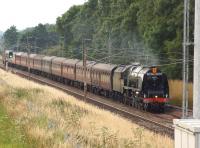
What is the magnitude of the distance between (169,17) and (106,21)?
25639 millimetres

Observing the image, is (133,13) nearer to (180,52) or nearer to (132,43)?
(132,43)

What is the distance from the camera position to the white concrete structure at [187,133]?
6.59 m

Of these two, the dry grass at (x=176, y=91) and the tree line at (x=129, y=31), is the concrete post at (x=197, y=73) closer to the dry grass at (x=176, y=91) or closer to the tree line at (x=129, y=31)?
the tree line at (x=129, y=31)

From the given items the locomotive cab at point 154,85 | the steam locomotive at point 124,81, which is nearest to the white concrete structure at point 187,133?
the steam locomotive at point 124,81

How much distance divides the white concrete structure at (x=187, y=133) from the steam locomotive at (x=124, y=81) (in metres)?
28.2

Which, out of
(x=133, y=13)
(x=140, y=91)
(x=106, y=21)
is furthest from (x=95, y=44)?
(x=140, y=91)

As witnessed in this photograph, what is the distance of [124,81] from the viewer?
4028 cm

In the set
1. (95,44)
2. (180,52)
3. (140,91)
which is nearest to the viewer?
(140,91)

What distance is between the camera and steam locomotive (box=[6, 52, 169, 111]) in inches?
1403

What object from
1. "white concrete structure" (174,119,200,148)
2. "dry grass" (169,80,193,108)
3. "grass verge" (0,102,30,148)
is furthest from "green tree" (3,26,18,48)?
"white concrete structure" (174,119,200,148)

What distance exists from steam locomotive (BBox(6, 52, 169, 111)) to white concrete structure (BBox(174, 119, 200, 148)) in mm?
28174

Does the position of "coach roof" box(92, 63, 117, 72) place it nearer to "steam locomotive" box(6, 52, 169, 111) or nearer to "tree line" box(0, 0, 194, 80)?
"steam locomotive" box(6, 52, 169, 111)

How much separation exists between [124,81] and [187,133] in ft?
110

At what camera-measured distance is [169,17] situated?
4594cm
